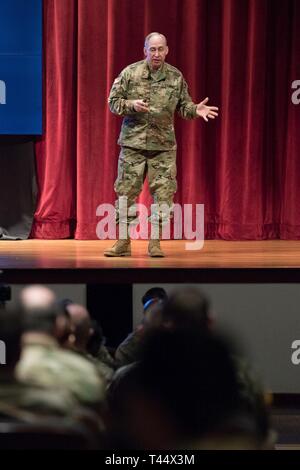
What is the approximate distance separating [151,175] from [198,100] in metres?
1.88

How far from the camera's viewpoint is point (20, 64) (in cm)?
712

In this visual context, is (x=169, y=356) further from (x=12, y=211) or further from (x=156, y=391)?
(x=12, y=211)

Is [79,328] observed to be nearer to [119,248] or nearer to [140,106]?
[140,106]

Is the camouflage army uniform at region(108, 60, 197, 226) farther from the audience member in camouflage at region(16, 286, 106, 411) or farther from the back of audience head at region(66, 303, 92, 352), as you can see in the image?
the audience member in camouflage at region(16, 286, 106, 411)

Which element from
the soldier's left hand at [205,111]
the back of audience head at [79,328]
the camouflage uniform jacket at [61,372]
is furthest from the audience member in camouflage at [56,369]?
the soldier's left hand at [205,111]

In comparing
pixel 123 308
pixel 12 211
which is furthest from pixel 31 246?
pixel 123 308

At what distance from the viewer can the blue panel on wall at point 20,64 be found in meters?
7.07

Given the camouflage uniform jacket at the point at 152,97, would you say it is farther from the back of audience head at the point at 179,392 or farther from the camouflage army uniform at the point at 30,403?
the camouflage army uniform at the point at 30,403

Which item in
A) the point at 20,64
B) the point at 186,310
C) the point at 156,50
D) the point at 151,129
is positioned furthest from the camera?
the point at 20,64

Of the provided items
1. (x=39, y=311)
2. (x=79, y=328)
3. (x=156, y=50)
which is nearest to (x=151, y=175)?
(x=156, y=50)

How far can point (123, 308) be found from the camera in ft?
17.2

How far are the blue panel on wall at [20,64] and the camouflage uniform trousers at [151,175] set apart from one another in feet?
5.89

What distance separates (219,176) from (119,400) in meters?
5.68

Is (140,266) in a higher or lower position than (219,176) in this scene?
lower
